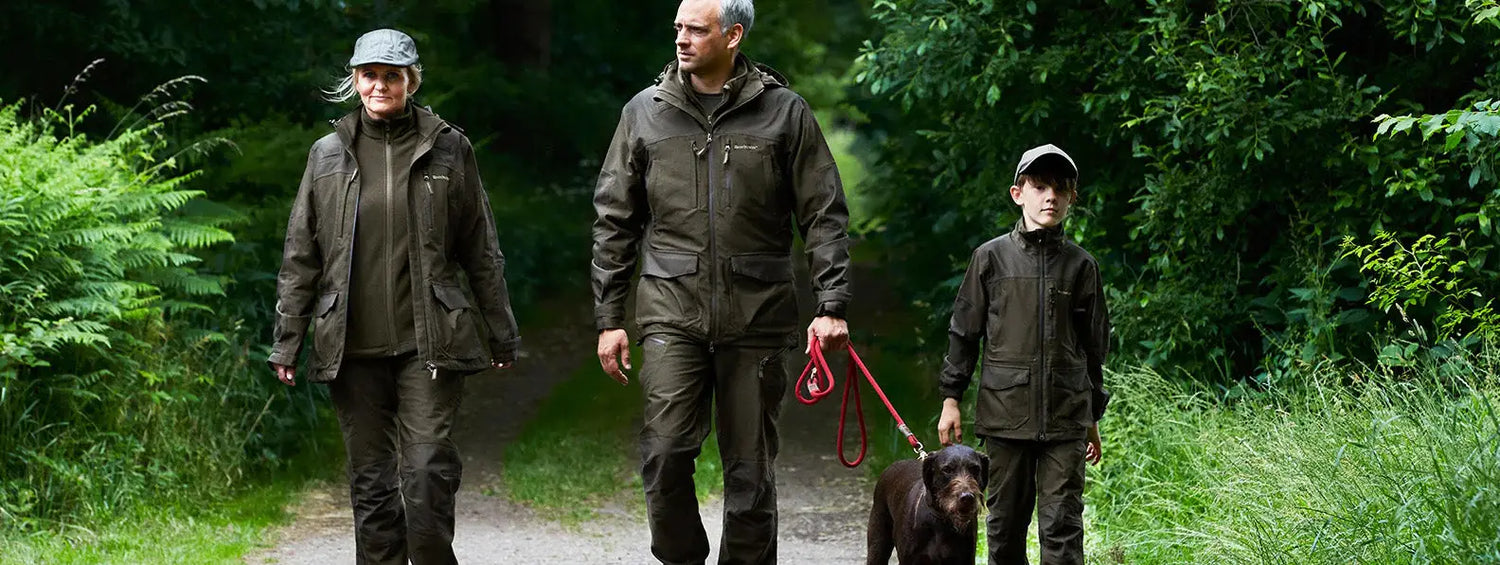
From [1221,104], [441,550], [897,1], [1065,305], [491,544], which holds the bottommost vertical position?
[491,544]

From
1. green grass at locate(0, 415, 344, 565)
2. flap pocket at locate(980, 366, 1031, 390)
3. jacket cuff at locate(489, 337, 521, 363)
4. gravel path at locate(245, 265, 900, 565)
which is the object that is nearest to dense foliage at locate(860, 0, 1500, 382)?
gravel path at locate(245, 265, 900, 565)

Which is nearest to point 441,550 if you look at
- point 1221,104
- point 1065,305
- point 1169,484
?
point 1065,305

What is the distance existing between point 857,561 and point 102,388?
393cm

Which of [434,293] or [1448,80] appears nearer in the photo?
[434,293]

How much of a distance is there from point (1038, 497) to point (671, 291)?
1.67 m

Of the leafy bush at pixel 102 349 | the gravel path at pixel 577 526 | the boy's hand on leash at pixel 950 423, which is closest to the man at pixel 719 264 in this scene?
the boy's hand on leash at pixel 950 423

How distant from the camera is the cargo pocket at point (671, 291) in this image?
6.11m

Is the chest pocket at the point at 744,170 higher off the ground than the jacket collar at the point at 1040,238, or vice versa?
the chest pocket at the point at 744,170

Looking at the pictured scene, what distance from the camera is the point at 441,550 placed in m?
6.28

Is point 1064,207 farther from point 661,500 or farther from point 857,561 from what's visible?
point 857,561

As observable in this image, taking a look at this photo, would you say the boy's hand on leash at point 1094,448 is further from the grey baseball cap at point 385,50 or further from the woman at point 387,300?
the grey baseball cap at point 385,50

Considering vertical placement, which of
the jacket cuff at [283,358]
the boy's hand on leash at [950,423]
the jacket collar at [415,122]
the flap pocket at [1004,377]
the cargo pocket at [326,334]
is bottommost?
the boy's hand on leash at [950,423]

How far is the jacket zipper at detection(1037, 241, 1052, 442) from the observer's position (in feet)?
20.8

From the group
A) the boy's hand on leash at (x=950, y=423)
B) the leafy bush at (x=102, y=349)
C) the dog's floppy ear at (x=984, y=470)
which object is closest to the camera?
the dog's floppy ear at (x=984, y=470)
